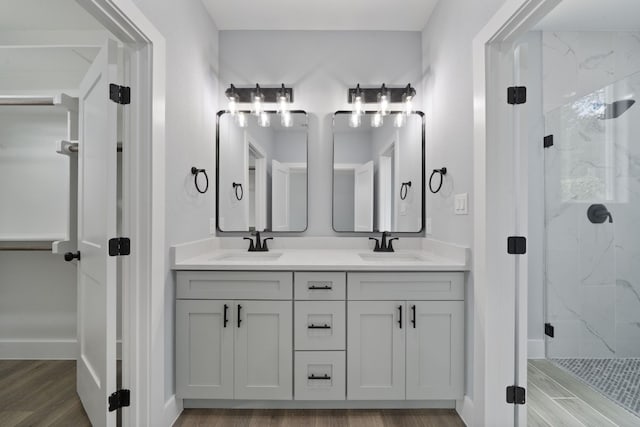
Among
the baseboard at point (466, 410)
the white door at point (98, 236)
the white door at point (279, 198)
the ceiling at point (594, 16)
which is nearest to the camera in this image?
the white door at point (98, 236)

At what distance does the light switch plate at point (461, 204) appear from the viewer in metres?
1.89

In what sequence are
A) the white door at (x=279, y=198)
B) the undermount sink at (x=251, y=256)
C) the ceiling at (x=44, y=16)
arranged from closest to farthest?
1. the ceiling at (x=44, y=16)
2. the undermount sink at (x=251, y=256)
3. the white door at (x=279, y=198)

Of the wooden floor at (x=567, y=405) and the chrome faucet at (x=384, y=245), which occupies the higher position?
the chrome faucet at (x=384, y=245)

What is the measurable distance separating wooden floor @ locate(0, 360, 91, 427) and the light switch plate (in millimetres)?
2431

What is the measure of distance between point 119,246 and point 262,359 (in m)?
0.98

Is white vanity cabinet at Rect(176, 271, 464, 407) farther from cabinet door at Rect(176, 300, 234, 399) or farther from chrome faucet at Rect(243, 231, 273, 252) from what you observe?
chrome faucet at Rect(243, 231, 273, 252)

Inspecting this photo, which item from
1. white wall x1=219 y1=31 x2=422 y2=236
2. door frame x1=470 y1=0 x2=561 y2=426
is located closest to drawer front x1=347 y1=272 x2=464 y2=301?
door frame x1=470 y1=0 x2=561 y2=426

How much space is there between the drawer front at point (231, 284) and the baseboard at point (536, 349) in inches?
81.4

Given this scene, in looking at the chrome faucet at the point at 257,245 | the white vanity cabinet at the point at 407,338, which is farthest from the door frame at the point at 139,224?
the white vanity cabinet at the point at 407,338

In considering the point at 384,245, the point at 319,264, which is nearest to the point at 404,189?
the point at 384,245

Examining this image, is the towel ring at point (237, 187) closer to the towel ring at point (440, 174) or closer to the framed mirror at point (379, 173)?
the framed mirror at point (379, 173)

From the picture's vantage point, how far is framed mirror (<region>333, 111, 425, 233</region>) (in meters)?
2.63

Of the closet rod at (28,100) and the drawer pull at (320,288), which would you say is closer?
the drawer pull at (320,288)

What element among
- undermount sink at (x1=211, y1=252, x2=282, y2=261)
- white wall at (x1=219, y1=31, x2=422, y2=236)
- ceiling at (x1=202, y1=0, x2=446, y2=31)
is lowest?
undermount sink at (x1=211, y1=252, x2=282, y2=261)
